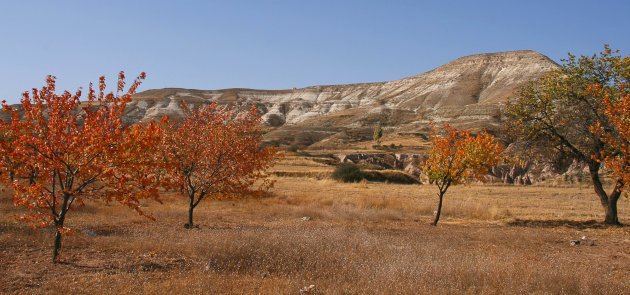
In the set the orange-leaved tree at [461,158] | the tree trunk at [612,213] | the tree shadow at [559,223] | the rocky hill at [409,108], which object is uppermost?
the rocky hill at [409,108]

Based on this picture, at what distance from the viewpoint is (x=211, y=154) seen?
13.8 metres

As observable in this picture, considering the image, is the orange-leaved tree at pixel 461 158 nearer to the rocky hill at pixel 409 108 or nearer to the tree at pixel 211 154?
the tree at pixel 211 154

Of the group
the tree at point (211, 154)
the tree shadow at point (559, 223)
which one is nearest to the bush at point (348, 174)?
the tree shadow at point (559, 223)

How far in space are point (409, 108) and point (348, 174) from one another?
114 m

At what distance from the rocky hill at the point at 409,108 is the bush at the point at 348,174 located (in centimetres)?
4665

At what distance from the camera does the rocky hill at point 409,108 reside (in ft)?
356

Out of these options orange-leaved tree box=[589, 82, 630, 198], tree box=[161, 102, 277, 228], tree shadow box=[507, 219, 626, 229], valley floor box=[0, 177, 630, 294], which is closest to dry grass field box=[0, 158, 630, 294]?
valley floor box=[0, 177, 630, 294]

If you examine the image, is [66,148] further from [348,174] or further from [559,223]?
[348,174]

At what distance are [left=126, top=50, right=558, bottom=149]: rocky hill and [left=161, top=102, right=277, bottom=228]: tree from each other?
257ft

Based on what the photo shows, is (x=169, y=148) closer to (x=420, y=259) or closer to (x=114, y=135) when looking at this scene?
(x=114, y=135)

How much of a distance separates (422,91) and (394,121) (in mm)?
50650

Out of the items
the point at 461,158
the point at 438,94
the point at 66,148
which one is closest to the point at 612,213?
the point at 461,158

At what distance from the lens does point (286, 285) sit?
6781mm

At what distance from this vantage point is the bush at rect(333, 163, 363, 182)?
44.1 metres
